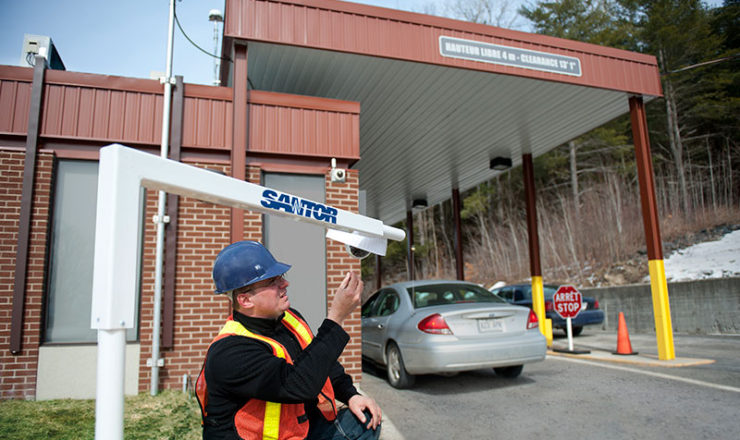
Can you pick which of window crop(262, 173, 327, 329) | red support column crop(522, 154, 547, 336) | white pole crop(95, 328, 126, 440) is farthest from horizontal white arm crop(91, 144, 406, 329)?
red support column crop(522, 154, 547, 336)

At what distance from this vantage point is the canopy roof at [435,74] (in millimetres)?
6930

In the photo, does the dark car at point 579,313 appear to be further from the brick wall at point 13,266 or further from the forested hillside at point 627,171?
the brick wall at point 13,266

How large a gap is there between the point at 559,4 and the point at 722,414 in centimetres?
3178

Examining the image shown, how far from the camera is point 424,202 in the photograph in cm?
1792

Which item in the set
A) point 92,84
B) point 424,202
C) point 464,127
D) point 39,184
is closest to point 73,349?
point 39,184

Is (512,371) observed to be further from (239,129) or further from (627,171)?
(627,171)

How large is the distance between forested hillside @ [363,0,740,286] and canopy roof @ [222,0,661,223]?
33.0 ft

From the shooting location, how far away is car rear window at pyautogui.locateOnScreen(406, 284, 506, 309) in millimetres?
6848

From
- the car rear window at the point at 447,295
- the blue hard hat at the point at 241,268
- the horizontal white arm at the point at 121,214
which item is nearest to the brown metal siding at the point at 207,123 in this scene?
the car rear window at the point at 447,295

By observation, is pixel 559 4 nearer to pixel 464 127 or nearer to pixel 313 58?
pixel 464 127

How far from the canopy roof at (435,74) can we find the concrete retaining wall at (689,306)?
198 inches

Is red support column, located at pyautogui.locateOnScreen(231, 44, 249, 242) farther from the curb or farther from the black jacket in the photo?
the curb

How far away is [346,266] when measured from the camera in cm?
670

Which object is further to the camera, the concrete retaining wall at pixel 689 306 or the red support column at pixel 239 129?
the concrete retaining wall at pixel 689 306
